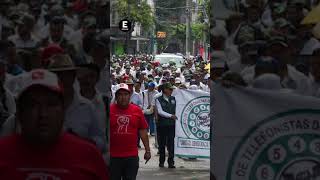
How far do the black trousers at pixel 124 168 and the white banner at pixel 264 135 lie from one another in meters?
4.25

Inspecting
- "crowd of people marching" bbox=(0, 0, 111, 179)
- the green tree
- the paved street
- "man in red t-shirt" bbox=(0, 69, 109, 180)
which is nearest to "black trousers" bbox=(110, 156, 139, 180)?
the paved street

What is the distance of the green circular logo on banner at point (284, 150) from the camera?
4.40 m

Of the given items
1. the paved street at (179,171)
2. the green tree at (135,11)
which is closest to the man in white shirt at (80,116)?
the paved street at (179,171)

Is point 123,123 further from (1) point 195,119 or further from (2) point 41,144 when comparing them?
(1) point 195,119

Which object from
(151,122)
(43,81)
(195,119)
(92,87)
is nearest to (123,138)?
(92,87)

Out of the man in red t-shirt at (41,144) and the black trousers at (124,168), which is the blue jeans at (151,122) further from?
the man in red t-shirt at (41,144)

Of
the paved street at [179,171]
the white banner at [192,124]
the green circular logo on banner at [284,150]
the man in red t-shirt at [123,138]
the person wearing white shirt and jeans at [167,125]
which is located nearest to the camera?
the green circular logo on banner at [284,150]

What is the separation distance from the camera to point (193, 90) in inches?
597

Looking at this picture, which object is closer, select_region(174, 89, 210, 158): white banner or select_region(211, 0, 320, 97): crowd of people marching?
select_region(211, 0, 320, 97): crowd of people marching

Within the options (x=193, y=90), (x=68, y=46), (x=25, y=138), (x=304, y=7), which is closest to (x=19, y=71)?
(x=68, y=46)

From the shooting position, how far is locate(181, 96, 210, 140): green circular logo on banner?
1505 centimetres

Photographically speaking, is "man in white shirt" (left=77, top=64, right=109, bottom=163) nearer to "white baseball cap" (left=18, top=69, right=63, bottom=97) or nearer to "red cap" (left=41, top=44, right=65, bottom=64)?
"red cap" (left=41, top=44, right=65, bottom=64)

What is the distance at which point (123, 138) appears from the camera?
8656 mm

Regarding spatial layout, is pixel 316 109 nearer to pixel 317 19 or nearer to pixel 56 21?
pixel 317 19
